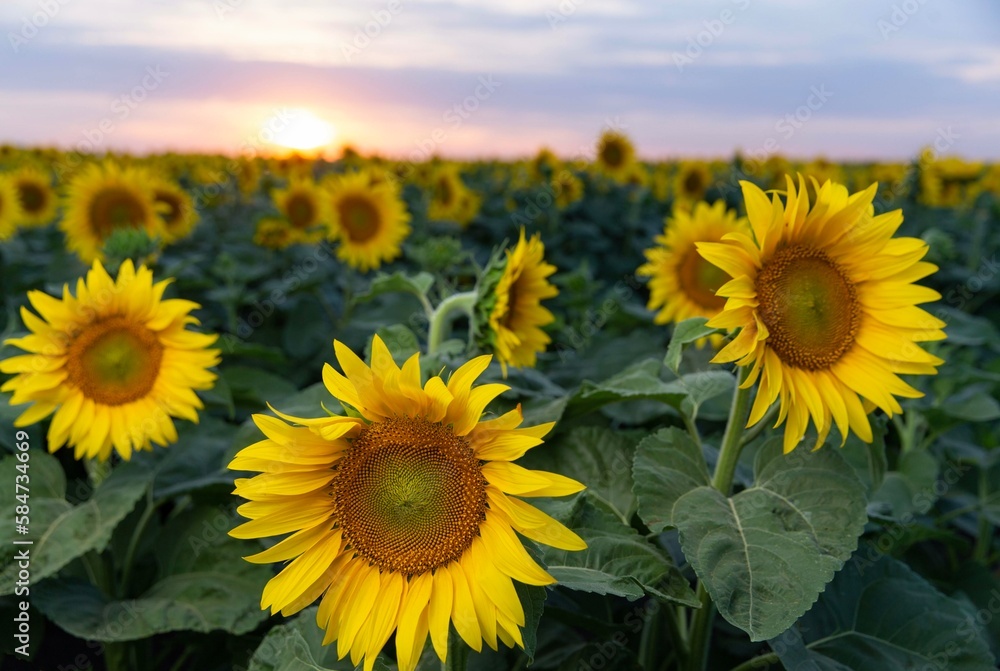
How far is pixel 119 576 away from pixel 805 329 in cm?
Result: 237

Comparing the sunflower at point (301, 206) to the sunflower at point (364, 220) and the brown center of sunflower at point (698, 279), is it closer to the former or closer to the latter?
the sunflower at point (364, 220)

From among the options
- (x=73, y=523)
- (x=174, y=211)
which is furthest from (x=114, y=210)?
(x=73, y=523)

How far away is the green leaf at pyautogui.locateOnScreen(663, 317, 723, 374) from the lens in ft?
5.72

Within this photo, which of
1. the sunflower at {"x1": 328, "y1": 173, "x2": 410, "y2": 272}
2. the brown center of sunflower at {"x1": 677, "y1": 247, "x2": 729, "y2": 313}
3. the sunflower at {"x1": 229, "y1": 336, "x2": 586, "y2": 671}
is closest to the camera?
the sunflower at {"x1": 229, "y1": 336, "x2": 586, "y2": 671}

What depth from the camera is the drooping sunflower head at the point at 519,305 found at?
91.9 inches

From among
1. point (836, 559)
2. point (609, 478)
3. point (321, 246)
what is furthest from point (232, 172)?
point (836, 559)

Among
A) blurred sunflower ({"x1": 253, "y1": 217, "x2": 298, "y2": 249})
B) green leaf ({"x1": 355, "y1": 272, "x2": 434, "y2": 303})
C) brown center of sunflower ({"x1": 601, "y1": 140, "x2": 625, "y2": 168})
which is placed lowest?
blurred sunflower ({"x1": 253, "y1": 217, "x2": 298, "y2": 249})

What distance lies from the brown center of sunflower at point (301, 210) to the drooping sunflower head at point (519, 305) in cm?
372

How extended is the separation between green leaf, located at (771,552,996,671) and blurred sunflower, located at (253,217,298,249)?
419 cm

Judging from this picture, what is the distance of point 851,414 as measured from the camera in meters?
1.81

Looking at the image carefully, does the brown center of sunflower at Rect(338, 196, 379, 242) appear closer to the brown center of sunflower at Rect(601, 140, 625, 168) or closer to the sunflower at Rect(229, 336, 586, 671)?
the sunflower at Rect(229, 336, 586, 671)

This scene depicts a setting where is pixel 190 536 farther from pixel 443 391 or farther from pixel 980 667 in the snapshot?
pixel 980 667

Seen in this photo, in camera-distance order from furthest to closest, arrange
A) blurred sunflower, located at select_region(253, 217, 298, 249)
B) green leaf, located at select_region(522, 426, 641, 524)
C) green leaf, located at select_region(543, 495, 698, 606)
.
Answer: blurred sunflower, located at select_region(253, 217, 298, 249), green leaf, located at select_region(522, 426, 641, 524), green leaf, located at select_region(543, 495, 698, 606)

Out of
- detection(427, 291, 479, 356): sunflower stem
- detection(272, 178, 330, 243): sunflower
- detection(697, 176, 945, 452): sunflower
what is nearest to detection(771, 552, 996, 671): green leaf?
detection(697, 176, 945, 452): sunflower
